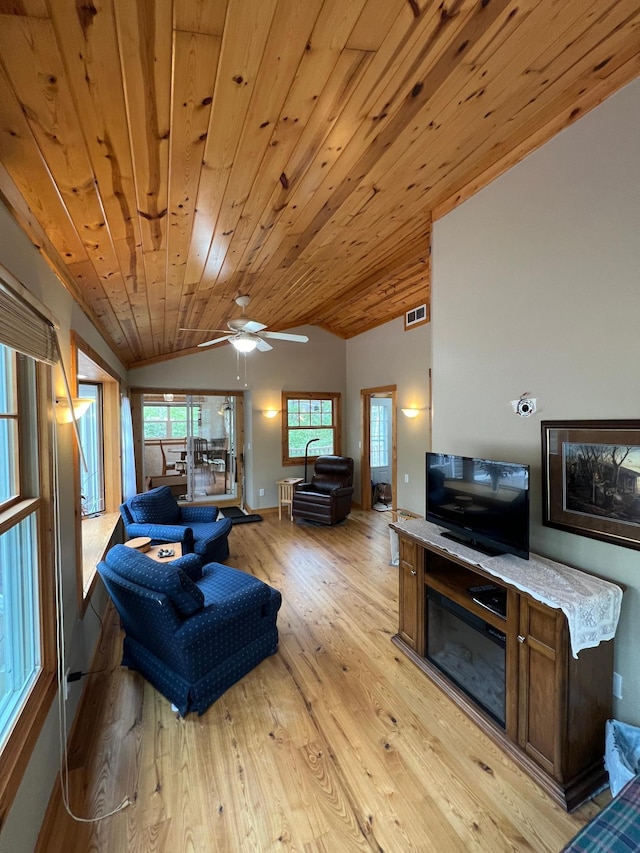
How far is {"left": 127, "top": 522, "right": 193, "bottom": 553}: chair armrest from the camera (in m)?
3.85

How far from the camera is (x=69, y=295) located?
7.72 feet

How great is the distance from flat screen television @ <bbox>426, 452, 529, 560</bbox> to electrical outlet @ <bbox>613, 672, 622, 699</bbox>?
2.21 feet

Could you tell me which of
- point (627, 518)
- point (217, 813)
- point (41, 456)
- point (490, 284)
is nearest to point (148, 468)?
point (41, 456)

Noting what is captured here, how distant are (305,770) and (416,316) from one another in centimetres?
519

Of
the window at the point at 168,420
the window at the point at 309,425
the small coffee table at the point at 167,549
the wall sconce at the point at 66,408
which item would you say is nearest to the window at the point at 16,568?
the wall sconce at the point at 66,408

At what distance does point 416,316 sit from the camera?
5.47m

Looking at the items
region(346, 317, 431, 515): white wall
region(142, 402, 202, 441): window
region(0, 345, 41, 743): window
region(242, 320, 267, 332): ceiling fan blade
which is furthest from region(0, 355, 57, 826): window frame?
region(142, 402, 202, 441): window

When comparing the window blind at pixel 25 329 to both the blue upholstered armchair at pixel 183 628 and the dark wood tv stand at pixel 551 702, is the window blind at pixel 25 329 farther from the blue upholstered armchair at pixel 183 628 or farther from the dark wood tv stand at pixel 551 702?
the dark wood tv stand at pixel 551 702

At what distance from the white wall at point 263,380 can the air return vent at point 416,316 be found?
6.49ft

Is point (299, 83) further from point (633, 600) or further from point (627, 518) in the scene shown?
point (633, 600)

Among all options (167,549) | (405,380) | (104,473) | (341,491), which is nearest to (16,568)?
(167,549)

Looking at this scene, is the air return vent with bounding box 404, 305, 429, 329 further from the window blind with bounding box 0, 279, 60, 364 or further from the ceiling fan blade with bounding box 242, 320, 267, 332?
the window blind with bounding box 0, 279, 60, 364

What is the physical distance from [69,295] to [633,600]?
362 centimetres

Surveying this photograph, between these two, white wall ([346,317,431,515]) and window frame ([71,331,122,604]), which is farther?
white wall ([346,317,431,515])
